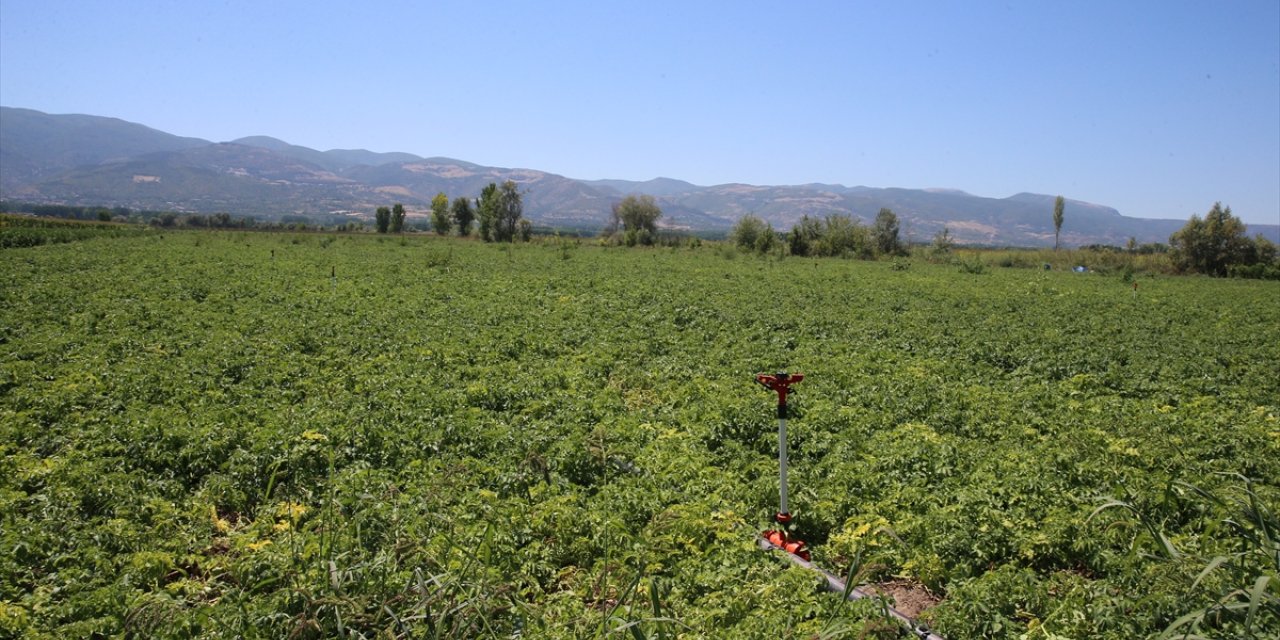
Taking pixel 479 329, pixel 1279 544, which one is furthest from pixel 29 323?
pixel 1279 544

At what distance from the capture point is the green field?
483 centimetres

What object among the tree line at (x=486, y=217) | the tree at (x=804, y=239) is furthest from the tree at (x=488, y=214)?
the tree at (x=804, y=239)

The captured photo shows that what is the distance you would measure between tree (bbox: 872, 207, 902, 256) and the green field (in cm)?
5592

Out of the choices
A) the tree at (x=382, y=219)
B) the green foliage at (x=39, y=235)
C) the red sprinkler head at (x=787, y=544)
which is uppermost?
the tree at (x=382, y=219)

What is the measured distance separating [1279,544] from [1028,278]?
4274 centimetres

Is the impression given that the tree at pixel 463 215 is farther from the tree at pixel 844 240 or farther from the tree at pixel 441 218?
the tree at pixel 844 240

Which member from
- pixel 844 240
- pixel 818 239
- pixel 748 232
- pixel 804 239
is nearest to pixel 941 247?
pixel 844 240

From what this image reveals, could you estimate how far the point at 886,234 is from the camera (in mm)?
A: 78875

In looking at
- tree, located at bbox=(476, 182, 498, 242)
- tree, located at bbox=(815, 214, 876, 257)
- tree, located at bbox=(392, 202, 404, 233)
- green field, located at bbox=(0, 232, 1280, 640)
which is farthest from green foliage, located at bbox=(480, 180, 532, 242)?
green field, located at bbox=(0, 232, 1280, 640)

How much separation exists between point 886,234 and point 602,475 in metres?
77.2

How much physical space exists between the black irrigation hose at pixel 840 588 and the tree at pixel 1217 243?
6678 cm

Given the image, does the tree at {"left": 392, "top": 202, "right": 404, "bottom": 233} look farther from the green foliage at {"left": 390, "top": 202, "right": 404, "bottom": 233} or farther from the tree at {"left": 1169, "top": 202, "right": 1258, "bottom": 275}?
the tree at {"left": 1169, "top": 202, "right": 1258, "bottom": 275}

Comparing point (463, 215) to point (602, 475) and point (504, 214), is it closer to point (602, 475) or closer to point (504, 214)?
point (504, 214)

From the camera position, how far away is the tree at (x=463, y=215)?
4017 inches
